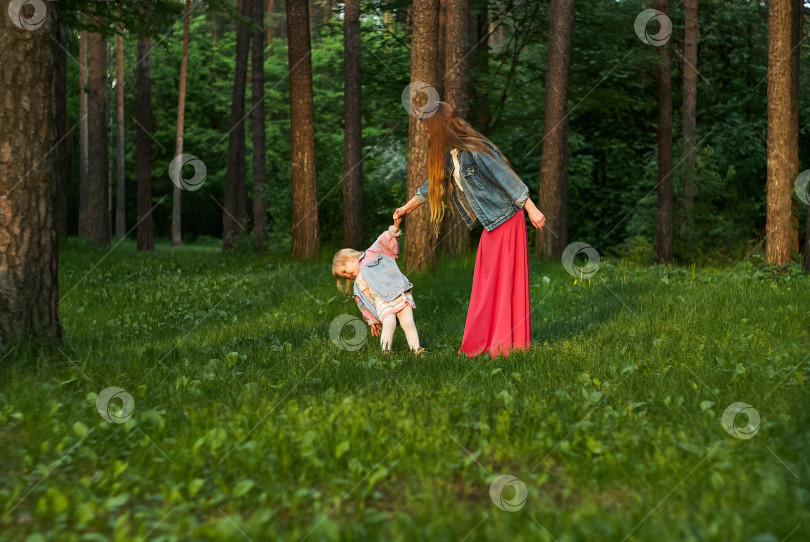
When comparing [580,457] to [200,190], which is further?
[200,190]

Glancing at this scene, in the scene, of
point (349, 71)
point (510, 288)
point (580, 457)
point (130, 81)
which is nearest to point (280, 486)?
point (580, 457)

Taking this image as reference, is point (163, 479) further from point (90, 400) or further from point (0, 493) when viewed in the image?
point (90, 400)

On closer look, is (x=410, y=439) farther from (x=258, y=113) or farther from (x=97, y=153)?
(x=97, y=153)

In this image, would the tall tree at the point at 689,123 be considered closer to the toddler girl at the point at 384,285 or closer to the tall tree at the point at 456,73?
the tall tree at the point at 456,73

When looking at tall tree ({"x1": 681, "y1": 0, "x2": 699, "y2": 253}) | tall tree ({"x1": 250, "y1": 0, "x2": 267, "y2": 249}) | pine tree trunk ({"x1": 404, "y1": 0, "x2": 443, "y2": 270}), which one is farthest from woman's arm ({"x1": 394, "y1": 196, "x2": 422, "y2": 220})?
tall tree ({"x1": 681, "y1": 0, "x2": 699, "y2": 253})

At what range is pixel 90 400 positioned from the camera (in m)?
4.70

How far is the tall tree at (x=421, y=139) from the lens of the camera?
1124 cm

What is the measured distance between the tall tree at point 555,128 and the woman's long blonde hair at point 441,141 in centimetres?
891

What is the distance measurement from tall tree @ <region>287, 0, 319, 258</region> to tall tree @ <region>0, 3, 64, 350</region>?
9348mm

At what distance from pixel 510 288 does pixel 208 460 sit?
3415 millimetres

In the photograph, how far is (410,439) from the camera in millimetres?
4141

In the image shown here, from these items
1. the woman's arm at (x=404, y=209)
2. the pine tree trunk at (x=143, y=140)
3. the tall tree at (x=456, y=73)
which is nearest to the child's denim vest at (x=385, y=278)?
the woman's arm at (x=404, y=209)

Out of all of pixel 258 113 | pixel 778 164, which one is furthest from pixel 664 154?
pixel 258 113

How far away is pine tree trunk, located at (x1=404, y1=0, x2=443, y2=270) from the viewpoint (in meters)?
11.2
